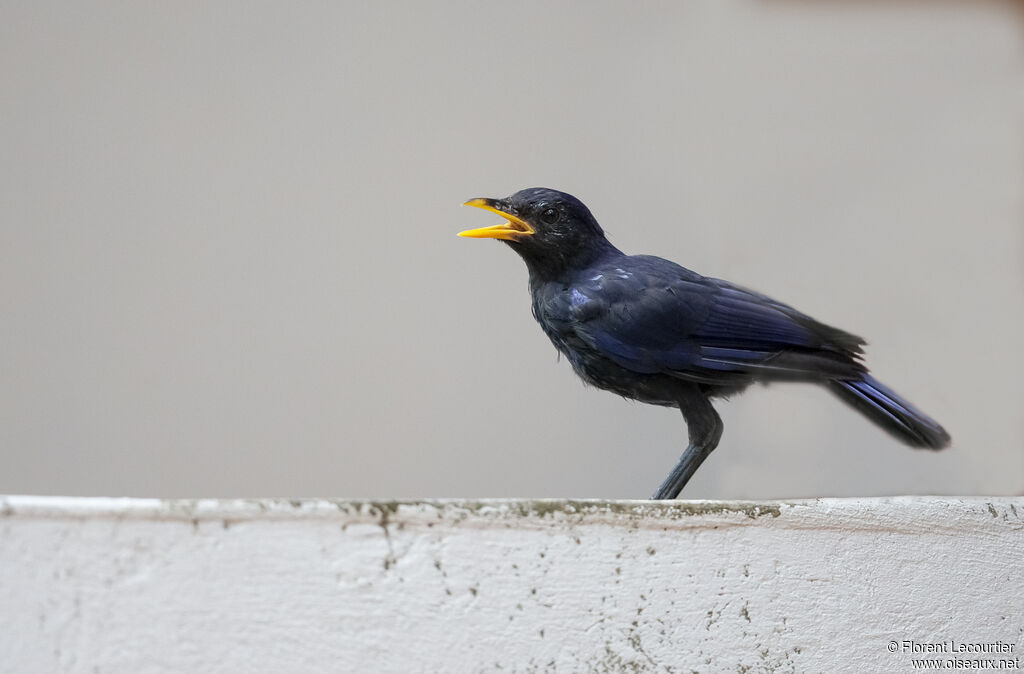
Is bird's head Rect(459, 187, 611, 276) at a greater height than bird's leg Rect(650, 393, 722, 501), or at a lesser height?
greater

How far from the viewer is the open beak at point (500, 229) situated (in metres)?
1.72

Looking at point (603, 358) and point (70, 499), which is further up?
point (603, 358)

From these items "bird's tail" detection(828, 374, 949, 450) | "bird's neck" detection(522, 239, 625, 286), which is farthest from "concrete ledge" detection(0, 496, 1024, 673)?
"bird's neck" detection(522, 239, 625, 286)

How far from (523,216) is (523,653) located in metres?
0.83

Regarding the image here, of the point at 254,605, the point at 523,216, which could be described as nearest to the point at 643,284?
the point at 523,216

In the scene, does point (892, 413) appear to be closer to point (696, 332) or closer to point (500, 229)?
point (696, 332)

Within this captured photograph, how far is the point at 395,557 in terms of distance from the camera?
3.77 ft

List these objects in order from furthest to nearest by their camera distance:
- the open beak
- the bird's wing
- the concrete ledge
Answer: the open beak < the bird's wing < the concrete ledge

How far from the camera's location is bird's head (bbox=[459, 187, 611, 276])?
5.67 feet

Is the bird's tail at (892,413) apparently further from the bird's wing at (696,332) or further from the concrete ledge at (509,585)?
the concrete ledge at (509,585)

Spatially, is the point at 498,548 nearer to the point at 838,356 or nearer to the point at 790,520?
the point at 790,520

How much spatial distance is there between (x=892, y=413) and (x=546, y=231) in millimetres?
664

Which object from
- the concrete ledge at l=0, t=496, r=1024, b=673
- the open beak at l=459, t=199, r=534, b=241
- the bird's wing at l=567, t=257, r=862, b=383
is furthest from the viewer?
the open beak at l=459, t=199, r=534, b=241

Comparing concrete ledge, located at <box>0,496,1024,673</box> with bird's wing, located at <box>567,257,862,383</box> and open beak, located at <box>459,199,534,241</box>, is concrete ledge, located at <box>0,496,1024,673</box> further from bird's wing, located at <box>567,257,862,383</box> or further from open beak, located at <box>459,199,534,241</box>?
open beak, located at <box>459,199,534,241</box>
